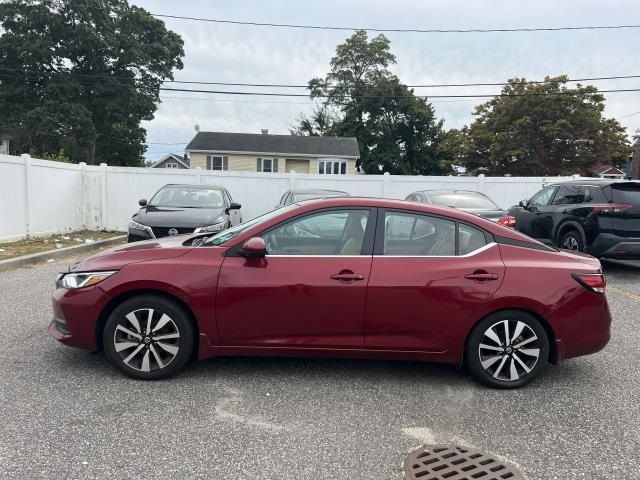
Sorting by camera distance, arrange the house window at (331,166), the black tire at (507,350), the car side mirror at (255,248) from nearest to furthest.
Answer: the car side mirror at (255,248) → the black tire at (507,350) → the house window at (331,166)

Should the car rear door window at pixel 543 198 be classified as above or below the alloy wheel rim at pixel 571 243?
above

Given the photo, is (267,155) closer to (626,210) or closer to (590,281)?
(626,210)

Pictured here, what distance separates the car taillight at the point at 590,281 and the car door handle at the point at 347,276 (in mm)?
1727

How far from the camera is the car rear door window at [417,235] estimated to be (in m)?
3.91

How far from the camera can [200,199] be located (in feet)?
31.8

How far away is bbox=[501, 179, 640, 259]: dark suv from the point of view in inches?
326

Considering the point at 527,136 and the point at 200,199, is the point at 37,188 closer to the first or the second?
the point at 200,199

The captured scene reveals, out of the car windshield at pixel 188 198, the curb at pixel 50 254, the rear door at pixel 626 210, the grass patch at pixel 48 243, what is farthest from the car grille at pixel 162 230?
the rear door at pixel 626 210

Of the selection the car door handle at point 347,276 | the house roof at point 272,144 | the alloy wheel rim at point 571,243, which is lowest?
the alloy wheel rim at point 571,243

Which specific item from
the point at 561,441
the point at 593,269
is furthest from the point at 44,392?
the point at 593,269

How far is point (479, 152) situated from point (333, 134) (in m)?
18.0

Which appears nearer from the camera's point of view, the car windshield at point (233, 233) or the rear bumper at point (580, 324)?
the rear bumper at point (580, 324)

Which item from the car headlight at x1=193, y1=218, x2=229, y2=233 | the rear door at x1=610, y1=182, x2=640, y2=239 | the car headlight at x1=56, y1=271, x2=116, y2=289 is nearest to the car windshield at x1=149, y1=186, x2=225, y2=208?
the car headlight at x1=193, y1=218, x2=229, y2=233

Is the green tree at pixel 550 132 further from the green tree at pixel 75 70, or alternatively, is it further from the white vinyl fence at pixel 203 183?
the green tree at pixel 75 70
